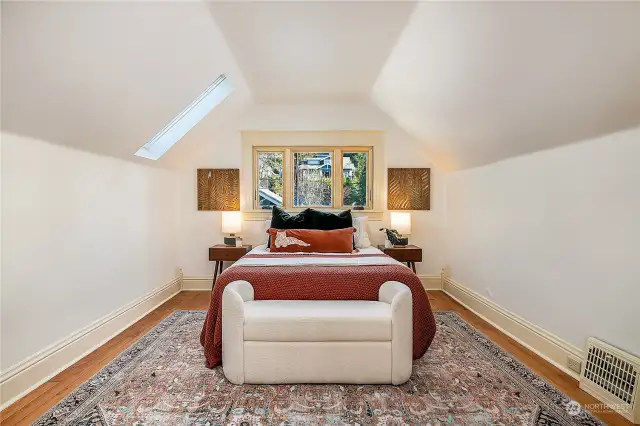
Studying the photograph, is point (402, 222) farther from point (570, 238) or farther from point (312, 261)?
point (570, 238)

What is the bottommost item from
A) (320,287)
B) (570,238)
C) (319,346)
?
(319,346)

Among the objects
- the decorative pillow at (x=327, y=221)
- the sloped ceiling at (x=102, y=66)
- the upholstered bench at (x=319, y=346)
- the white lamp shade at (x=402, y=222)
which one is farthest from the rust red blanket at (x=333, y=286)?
the white lamp shade at (x=402, y=222)

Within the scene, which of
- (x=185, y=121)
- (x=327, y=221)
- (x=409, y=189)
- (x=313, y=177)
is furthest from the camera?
(x=313, y=177)

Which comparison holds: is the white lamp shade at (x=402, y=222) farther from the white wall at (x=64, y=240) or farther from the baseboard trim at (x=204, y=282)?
the white wall at (x=64, y=240)

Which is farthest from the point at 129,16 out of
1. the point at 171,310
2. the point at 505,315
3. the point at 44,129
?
the point at 505,315

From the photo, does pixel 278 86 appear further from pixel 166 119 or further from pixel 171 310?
pixel 171 310

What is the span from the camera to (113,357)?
234 cm

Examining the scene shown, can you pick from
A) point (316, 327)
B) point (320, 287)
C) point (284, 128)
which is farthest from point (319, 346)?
point (284, 128)

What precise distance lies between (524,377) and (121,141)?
3.45 metres

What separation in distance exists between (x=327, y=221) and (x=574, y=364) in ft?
7.83

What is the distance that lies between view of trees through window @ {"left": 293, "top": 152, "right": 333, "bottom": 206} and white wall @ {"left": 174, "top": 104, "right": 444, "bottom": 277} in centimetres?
38

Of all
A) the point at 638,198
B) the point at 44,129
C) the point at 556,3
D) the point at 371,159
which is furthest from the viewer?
the point at 371,159

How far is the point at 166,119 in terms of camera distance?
287 centimetres

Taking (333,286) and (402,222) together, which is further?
(402,222)
